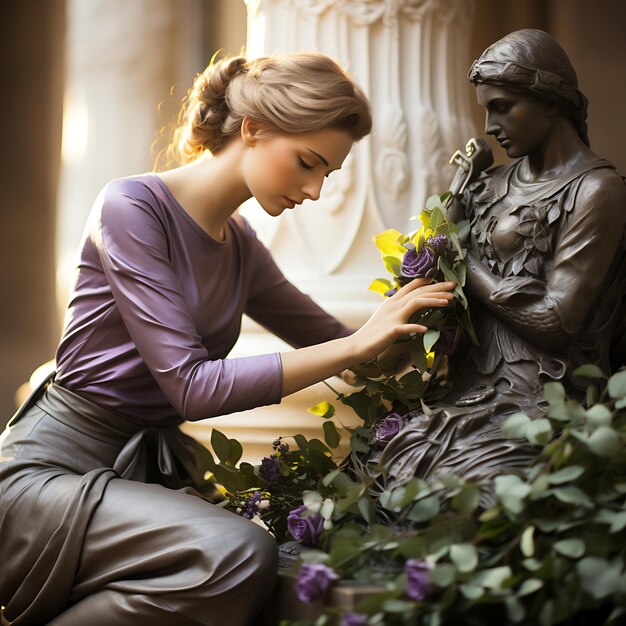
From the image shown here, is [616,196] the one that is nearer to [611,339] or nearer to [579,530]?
[611,339]

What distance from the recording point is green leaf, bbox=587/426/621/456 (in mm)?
1464

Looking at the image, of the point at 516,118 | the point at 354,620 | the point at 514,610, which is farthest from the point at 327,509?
the point at 516,118

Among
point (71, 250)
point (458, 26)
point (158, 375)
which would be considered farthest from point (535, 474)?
point (71, 250)

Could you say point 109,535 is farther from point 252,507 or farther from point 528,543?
point 528,543

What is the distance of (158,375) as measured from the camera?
1.88 metres

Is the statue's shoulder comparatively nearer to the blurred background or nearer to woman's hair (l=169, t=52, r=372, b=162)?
woman's hair (l=169, t=52, r=372, b=162)

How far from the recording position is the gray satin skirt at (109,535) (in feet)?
5.51

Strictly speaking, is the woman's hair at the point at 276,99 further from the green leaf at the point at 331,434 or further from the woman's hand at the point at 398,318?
the green leaf at the point at 331,434

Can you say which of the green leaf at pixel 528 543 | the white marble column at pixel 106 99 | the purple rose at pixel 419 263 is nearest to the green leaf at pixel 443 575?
the green leaf at pixel 528 543

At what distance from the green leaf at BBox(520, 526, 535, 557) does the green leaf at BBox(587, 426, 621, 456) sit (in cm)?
15

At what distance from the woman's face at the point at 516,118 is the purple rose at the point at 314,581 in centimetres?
82

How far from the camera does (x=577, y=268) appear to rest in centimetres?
176

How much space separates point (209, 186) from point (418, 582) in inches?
37.5

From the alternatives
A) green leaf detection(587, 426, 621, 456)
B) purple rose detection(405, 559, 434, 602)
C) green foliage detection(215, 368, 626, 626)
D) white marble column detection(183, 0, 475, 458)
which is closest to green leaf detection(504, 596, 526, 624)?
green foliage detection(215, 368, 626, 626)
